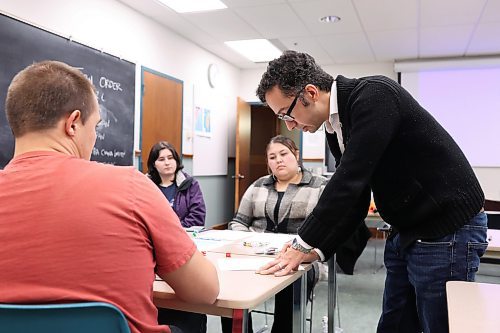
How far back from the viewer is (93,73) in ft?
12.3

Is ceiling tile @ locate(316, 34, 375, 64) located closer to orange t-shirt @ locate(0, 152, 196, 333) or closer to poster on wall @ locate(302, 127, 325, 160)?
poster on wall @ locate(302, 127, 325, 160)

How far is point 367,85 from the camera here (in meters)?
1.27

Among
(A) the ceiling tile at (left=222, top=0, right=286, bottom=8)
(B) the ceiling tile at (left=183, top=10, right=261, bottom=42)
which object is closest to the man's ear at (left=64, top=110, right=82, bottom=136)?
(A) the ceiling tile at (left=222, top=0, right=286, bottom=8)

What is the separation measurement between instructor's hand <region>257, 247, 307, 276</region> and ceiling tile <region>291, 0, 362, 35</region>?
3.21 m

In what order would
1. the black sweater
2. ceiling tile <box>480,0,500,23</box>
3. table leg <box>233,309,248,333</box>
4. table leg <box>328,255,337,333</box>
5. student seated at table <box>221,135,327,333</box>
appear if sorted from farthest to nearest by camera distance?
ceiling tile <box>480,0,500,23</box>, student seated at table <box>221,135,327,333</box>, table leg <box>328,255,337,333</box>, the black sweater, table leg <box>233,309,248,333</box>

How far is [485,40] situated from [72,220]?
552 cm

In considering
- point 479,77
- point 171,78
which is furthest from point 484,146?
point 171,78

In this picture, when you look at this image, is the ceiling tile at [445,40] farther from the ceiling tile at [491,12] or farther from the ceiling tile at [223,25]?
the ceiling tile at [223,25]

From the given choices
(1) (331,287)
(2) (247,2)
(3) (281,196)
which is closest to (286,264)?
(1) (331,287)

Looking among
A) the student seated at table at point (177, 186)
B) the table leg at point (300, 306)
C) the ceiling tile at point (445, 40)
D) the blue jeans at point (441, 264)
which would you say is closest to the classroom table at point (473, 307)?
the blue jeans at point (441, 264)

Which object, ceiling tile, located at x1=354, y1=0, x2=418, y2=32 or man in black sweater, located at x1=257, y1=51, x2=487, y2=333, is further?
ceiling tile, located at x1=354, y1=0, x2=418, y2=32

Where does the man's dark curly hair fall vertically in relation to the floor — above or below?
above

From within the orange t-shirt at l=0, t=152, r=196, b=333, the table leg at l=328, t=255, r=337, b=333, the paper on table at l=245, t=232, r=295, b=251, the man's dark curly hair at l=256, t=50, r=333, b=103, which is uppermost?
the man's dark curly hair at l=256, t=50, r=333, b=103

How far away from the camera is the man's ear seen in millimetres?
933
